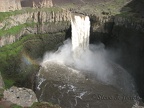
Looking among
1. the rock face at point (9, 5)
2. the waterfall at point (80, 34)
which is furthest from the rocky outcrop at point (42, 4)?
the waterfall at point (80, 34)

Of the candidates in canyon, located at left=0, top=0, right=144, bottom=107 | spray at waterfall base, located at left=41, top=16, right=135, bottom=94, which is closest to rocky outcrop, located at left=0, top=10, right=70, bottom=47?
canyon, located at left=0, top=0, right=144, bottom=107

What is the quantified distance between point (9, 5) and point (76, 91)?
52.4 ft

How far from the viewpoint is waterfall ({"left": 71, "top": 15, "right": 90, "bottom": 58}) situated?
133 ft

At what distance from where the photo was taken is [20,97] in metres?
17.9

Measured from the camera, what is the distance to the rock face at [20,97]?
17314mm

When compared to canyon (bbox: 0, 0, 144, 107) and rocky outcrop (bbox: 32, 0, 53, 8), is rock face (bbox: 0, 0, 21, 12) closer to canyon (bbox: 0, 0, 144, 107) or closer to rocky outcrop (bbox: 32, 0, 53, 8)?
canyon (bbox: 0, 0, 144, 107)

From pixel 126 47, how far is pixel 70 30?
9.08m

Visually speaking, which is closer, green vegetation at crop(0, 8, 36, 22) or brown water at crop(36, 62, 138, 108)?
brown water at crop(36, 62, 138, 108)

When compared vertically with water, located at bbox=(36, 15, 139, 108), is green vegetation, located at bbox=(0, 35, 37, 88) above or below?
above

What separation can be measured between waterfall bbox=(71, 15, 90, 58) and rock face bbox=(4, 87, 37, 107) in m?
22.0

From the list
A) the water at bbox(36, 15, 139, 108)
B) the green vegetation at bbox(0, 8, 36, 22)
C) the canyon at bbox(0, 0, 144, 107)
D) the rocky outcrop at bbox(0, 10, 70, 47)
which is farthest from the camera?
the rocky outcrop at bbox(0, 10, 70, 47)

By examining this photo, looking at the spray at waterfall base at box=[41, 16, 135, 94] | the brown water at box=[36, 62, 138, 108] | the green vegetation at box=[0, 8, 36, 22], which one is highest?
the green vegetation at box=[0, 8, 36, 22]

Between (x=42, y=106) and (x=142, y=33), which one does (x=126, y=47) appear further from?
(x=42, y=106)

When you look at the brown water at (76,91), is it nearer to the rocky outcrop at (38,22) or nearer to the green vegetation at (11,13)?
the rocky outcrop at (38,22)
